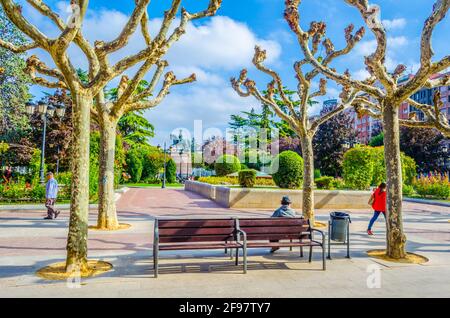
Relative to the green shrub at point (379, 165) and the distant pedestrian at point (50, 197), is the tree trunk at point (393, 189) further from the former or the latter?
the green shrub at point (379, 165)

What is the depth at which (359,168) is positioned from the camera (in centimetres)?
2133

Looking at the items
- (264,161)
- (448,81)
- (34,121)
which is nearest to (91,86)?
(448,81)

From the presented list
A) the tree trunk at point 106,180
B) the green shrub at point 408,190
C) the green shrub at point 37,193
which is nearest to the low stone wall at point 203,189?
the green shrub at point 37,193

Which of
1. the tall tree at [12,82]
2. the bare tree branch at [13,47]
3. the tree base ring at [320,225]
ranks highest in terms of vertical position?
the tall tree at [12,82]

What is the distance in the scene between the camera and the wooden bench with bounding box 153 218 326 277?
19.7 feet

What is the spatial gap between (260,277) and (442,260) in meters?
4.13

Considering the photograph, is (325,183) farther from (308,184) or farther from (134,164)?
(134,164)

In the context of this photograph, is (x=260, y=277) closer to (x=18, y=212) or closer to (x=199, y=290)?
(x=199, y=290)

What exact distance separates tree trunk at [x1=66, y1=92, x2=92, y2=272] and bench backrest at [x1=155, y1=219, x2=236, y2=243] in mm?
1279

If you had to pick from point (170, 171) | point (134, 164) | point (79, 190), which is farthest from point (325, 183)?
point (170, 171)

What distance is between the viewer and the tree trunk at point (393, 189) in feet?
23.9

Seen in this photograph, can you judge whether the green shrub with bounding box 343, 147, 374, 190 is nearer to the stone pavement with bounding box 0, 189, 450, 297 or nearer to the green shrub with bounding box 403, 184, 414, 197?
the green shrub with bounding box 403, 184, 414, 197

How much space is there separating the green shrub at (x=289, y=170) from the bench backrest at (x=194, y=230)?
13057mm

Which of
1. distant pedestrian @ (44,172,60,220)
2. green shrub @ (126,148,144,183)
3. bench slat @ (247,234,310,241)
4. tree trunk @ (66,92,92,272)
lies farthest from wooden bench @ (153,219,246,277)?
green shrub @ (126,148,144,183)
